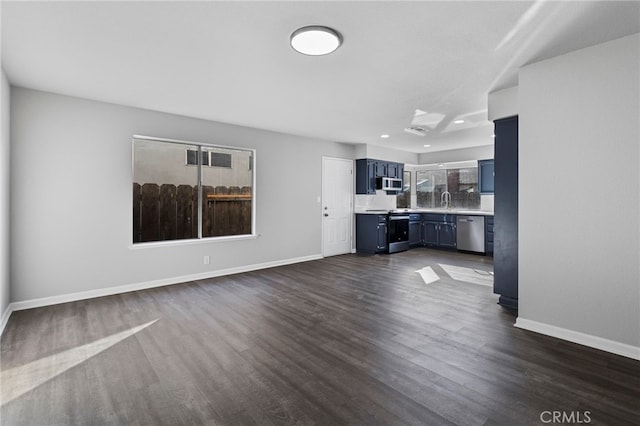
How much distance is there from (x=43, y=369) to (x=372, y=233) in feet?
18.6

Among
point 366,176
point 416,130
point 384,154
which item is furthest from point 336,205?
point 416,130

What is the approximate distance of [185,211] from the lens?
198 inches

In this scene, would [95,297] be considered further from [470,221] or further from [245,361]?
[470,221]

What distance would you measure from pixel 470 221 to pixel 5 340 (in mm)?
7538

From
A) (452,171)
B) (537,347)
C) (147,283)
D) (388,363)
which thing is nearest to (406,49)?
(388,363)

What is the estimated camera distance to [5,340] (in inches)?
106

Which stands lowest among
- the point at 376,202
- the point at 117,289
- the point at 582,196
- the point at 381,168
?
the point at 117,289

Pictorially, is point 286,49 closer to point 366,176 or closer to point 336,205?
point 336,205

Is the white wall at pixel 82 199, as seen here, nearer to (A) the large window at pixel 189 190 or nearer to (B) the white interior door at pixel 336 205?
(A) the large window at pixel 189 190

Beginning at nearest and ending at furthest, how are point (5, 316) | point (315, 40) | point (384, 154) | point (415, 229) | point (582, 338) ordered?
point (315, 40)
point (582, 338)
point (5, 316)
point (384, 154)
point (415, 229)

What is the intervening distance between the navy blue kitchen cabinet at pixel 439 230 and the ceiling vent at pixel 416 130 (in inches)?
Answer: 97.6

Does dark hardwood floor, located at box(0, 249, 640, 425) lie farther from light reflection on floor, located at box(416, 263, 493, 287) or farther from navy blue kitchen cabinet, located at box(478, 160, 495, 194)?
navy blue kitchen cabinet, located at box(478, 160, 495, 194)

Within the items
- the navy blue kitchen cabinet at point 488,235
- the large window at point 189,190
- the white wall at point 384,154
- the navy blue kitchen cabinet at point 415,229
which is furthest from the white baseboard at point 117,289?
the navy blue kitchen cabinet at point 488,235

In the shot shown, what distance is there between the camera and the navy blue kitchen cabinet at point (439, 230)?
7355 millimetres
